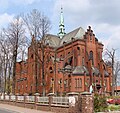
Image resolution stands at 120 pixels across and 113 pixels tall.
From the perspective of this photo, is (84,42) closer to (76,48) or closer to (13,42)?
(76,48)

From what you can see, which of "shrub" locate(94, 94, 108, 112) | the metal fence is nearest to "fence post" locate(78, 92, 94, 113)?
"shrub" locate(94, 94, 108, 112)

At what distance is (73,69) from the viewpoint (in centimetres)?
6216

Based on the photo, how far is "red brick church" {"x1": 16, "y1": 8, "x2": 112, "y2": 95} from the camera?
2352 inches

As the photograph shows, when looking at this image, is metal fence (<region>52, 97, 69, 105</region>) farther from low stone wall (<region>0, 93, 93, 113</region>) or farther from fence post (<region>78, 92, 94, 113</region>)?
fence post (<region>78, 92, 94, 113</region>)

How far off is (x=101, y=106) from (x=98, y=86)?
41488 mm

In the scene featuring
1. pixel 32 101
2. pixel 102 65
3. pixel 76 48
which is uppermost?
pixel 76 48

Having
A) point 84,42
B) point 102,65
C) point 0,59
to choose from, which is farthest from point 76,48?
point 0,59

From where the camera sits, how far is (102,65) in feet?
217

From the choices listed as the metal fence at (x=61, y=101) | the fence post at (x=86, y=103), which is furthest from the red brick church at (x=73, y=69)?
the fence post at (x=86, y=103)

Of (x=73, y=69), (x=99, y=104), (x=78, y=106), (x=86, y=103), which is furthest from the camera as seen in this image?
(x=73, y=69)

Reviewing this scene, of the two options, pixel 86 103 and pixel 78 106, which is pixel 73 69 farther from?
pixel 86 103

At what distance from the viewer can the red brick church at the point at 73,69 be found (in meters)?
59.8

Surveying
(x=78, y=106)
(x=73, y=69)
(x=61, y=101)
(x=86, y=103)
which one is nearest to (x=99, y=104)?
(x=78, y=106)

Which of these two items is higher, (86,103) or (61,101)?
(86,103)
